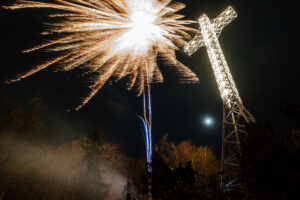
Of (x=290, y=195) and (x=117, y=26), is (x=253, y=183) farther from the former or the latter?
(x=117, y=26)

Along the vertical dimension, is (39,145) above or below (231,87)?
below

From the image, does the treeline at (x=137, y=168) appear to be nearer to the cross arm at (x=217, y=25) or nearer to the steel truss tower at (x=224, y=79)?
the steel truss tower at (x=224, y=79)

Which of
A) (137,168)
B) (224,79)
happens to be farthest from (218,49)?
(137,168)

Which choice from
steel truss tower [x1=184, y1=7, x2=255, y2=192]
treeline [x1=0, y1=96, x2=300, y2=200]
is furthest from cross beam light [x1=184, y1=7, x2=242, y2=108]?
treeline [x1=0, y1=96, x2=300, y2=200]

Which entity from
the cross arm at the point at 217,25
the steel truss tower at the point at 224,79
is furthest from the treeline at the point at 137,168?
the cross arm at the point at 217,25

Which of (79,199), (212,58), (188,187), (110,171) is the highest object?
(212,58)

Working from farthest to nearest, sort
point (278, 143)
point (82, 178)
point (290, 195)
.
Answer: point (82, 178) → point (278, 143) → point (290, 195)

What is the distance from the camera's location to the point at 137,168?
114ft

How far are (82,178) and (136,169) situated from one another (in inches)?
637

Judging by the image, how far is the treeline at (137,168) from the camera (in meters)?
3.65

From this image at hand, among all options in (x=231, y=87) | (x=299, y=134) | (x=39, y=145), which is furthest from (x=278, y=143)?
(x=39, y=145)

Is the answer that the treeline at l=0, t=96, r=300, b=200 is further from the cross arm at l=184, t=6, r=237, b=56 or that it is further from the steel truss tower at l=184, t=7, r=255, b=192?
the cross arm at l=184, t=6, r=237, b=56

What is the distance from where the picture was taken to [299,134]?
5512 millimetres

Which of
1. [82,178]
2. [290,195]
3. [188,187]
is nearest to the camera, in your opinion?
[290,195]
